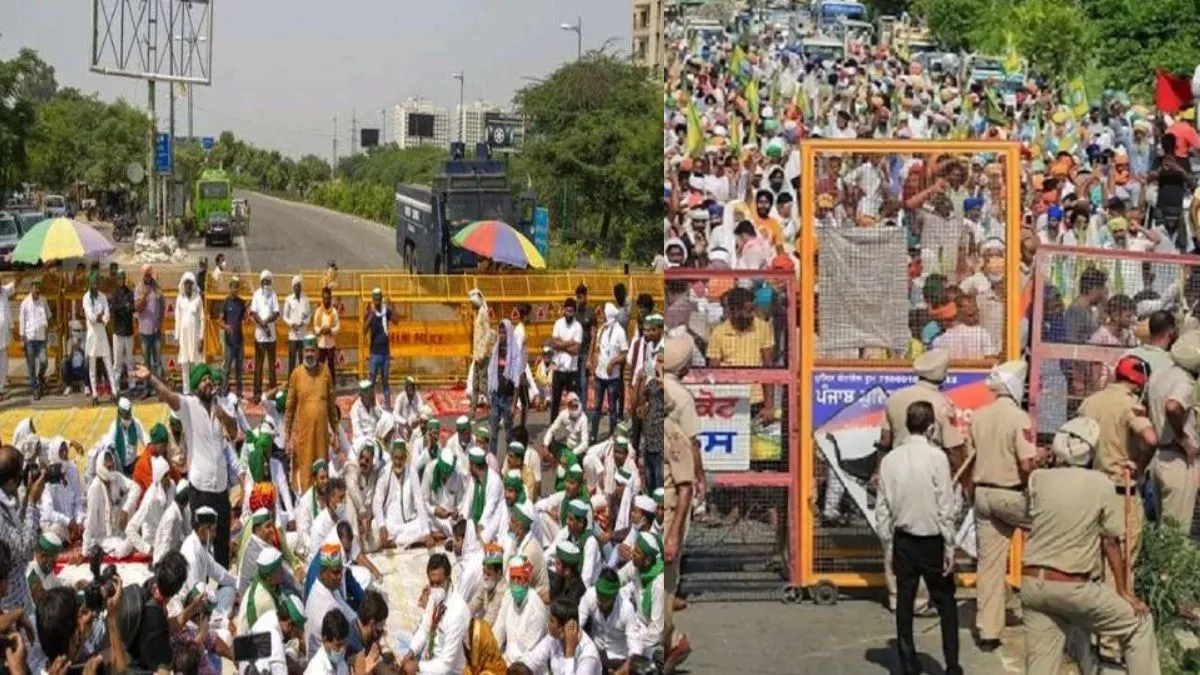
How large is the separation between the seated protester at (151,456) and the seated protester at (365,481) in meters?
0.81

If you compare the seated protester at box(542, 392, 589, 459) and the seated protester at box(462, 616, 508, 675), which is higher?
the seated protester at box(542, 392, 589, 459)

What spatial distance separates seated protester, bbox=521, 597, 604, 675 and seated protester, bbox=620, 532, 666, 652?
173 mm

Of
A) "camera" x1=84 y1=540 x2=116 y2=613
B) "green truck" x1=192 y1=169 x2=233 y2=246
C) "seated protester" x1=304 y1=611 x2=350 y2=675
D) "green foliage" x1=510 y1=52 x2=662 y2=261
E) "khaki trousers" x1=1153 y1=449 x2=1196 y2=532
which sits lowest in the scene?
"seated protester" x1=304 y1=611 x2=350 y2=675

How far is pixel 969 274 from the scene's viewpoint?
15.3 feet

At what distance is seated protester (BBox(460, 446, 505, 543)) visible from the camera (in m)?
6.02

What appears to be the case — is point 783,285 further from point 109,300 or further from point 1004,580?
point 109,300

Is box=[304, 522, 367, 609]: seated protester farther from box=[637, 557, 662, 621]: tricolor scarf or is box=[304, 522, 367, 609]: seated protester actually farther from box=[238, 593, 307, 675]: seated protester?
box=[637, 557, 662, 621]: tricolor scarf

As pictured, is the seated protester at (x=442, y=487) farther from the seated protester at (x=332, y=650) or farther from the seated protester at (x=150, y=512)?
the seated protester at (x=332, y=650)

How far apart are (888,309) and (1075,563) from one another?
1005 mm

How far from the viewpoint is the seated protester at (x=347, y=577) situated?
16.1 feet

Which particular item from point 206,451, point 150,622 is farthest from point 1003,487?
point 206,451

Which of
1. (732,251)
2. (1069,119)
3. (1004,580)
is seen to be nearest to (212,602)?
(1004,580)

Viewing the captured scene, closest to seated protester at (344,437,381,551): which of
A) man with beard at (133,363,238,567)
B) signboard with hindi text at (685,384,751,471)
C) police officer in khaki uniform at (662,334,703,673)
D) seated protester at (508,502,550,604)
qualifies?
man with beard at (133,363,238,567)

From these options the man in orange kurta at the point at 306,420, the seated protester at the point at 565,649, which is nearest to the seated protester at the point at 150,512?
the man in orange kurta at the point at 306,420
